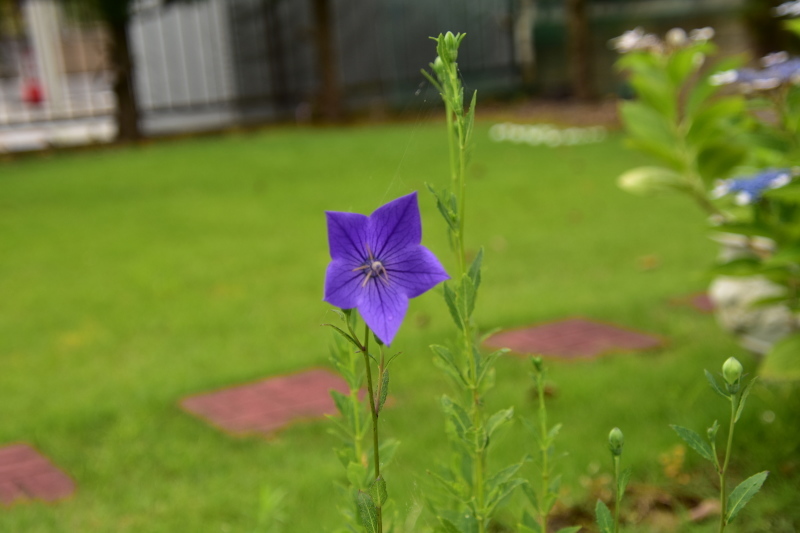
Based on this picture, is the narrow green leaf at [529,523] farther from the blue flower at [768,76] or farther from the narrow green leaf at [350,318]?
the blue flower at [768,76]

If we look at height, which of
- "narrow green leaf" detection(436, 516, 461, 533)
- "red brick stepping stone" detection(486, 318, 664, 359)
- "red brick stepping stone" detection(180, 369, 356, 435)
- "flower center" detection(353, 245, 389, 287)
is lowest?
"red brick stepping stone" detection(486, 318, 664, 359)

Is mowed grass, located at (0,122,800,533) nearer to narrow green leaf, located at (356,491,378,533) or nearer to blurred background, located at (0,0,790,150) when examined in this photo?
narrow green leaf, located at (356,491,378,533)

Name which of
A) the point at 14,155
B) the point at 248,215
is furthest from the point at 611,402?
the point at 14,155

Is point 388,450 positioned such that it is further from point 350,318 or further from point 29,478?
point 29,478

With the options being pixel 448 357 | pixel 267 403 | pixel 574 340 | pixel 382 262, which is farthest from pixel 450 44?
pixel 574 340

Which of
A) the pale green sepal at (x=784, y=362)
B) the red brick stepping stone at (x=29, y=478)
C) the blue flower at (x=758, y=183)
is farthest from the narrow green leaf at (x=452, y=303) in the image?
the red brick stepping stone at (x=29, y=478)

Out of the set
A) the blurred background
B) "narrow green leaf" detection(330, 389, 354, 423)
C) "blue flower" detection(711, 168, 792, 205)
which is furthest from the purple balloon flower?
the blurred background

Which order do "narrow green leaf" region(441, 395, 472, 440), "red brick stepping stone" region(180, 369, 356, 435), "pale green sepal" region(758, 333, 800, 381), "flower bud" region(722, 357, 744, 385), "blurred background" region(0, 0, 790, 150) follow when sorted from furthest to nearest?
"blurred background" region(0, 0, 790, 150) < "red brick stepping stone" region(180, 369, 356, 435) < "pale green sepal" region(758, 333, 800, 381) < "narrow green leaf" region(441, 395, 472, 440) < "flower bud" region(722, 357, 744, 385)

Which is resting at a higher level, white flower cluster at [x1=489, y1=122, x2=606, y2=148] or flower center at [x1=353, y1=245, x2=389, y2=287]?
flower center at [x1=353, y1=245, x2=389, y2=287]
